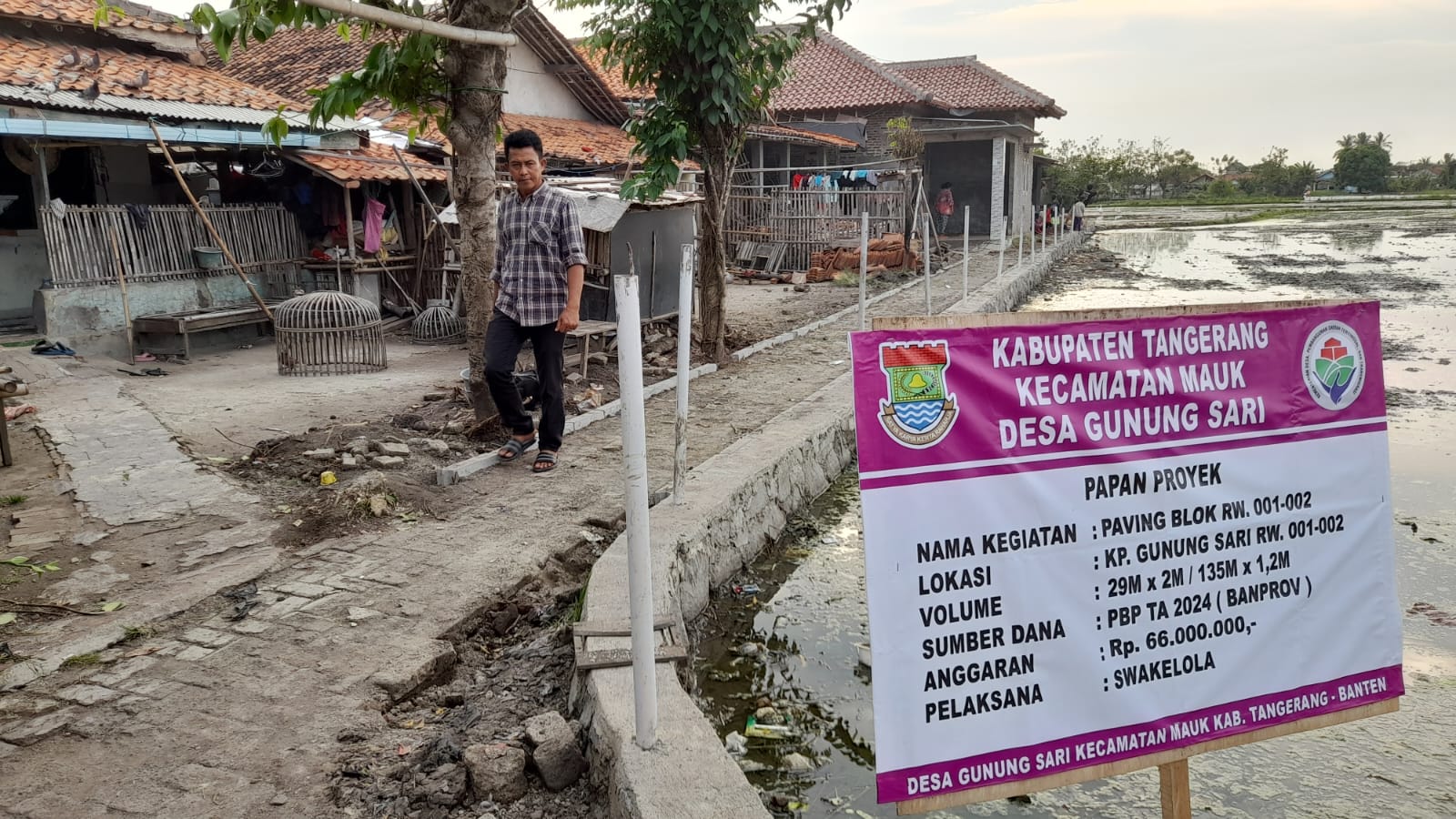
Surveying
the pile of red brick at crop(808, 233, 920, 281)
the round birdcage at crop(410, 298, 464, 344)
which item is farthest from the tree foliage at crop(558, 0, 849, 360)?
the pile of red brick at crop(808, 233, 920, 281)

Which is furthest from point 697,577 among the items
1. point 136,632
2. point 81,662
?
point 81,662

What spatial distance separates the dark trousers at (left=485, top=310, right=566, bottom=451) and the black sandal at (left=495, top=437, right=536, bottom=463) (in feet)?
0.58

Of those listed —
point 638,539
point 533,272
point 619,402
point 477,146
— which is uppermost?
point 477,146

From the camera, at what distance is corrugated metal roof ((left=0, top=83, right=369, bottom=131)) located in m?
9.48

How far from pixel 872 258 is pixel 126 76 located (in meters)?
12.6

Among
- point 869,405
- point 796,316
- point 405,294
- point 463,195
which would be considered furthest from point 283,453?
point 796,316

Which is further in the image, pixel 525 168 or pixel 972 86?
pixel 972 86

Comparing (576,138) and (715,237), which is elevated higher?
(576,138)

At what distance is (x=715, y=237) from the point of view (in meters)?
9.99

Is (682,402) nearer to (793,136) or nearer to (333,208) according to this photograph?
(333,208)

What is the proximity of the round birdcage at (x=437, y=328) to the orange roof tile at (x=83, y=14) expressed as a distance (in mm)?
4334

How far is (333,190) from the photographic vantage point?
12.8 m

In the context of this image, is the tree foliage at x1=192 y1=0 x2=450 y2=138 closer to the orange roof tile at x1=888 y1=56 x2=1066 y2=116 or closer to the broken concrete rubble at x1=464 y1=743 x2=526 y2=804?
the broken concrete rubble at x1=464 y1=743 x2=526 y2=804

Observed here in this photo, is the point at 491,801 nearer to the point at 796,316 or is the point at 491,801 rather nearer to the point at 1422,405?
the point at 1422,405
